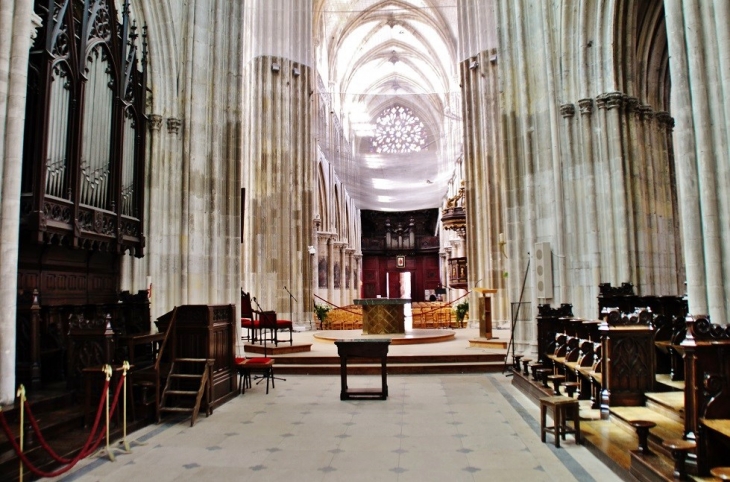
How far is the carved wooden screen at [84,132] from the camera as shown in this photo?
627 cm

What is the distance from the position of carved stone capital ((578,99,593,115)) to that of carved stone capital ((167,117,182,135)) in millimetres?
7990

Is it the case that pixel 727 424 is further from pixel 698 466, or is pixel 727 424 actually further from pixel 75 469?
pixel 75 469

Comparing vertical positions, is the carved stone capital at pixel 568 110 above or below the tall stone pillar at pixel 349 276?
above

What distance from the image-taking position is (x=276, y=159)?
19.3 meters

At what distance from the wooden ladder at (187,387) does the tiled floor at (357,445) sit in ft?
0.65

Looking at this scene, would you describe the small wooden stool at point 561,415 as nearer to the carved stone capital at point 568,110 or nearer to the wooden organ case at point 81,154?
the wooden organ case at point 81,154

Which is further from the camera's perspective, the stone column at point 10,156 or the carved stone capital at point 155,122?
the carved stone capital at point 155,122

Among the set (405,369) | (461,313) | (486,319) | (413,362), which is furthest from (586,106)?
(461,313)

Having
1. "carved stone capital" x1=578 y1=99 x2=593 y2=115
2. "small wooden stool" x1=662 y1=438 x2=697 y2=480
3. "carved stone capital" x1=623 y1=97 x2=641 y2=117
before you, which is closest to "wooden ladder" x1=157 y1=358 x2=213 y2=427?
"small wooden stool" x1=662 y1=438 x2=697 y2=480

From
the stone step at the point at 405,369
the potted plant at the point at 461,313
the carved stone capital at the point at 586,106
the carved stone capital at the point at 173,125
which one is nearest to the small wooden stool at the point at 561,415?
the stone step at the point at 405,369

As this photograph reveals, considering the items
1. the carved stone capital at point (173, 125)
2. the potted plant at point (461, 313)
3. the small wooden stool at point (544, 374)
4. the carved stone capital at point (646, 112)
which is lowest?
the small wooden stool at point (544, 374)

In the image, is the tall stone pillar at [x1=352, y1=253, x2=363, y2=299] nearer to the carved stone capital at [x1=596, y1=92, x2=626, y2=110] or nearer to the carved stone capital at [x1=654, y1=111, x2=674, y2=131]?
the carved stone capital at [x1=654, y1=111, x2=674, y2=131]

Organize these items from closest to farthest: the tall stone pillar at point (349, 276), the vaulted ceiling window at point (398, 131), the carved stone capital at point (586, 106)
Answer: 1. the carved stone capital at point (586, 106)
2. the tall stone pillar at point (349, 276)
3. the vaulted ceiling window at point (398, 131)

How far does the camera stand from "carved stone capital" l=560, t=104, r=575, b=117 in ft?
34.9
